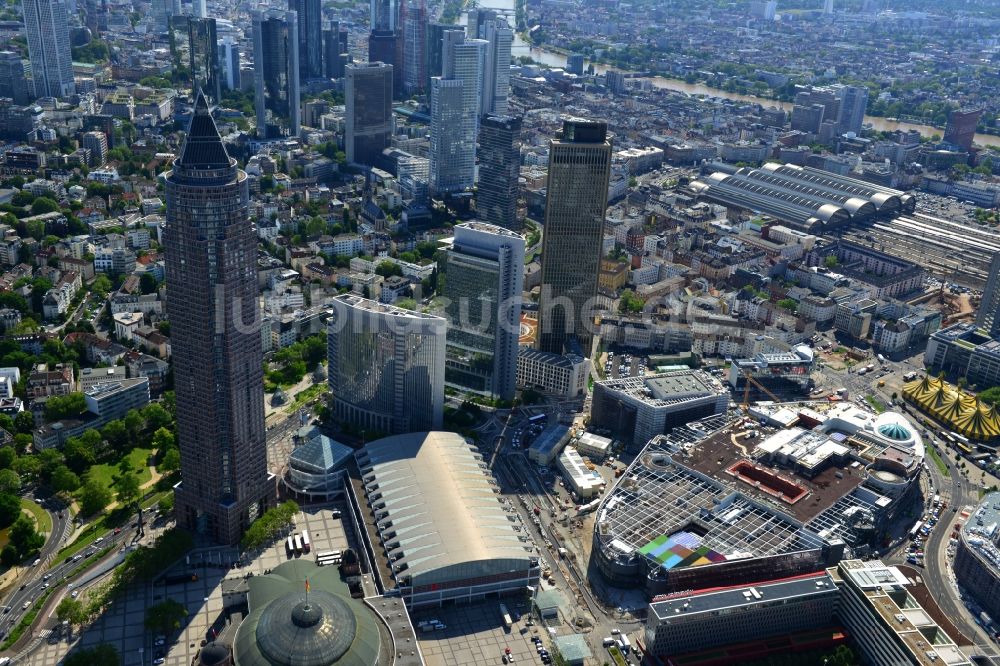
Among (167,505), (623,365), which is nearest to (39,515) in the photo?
(167,505)

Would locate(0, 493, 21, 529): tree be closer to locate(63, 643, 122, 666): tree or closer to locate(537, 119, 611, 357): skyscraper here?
locate(63, 643, 122, 666): tree

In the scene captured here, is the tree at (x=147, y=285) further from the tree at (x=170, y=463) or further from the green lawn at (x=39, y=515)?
the green lawn at (x=39, y=515)

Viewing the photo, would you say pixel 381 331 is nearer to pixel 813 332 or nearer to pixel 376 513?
pixel 376 513

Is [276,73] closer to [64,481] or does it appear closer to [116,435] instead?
[116,435]

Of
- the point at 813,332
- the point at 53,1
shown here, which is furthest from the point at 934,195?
the point at 53,1

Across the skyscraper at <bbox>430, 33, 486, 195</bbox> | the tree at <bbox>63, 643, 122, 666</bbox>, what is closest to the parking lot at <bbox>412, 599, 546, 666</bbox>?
the tree at <bbox>63, 643, 122, 666</bbox>

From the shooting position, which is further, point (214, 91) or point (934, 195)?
point (214, 91)
